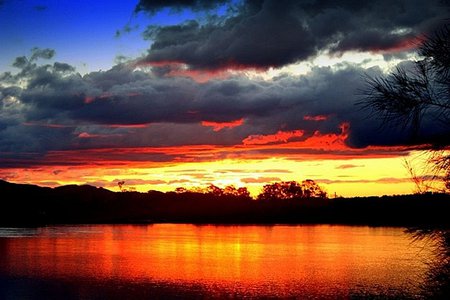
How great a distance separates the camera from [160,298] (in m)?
36.9

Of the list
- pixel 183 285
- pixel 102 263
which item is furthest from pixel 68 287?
pixel 102 263

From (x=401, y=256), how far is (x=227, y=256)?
20.5m

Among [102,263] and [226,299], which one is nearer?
[226,299]

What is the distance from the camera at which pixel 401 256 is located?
64.2 m

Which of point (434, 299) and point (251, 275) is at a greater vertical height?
point (434, 299)

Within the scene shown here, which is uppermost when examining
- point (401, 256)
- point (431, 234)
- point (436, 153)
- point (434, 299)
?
point (436, 153)

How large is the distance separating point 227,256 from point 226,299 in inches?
1247

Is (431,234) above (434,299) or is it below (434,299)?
above

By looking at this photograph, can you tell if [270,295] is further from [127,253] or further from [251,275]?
[127,253]

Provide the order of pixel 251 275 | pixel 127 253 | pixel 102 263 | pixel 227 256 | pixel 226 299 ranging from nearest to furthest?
pixel 226 299 < pixel 251 275 < pixel 102 263 < pixel 227 256 < pixel 127 253

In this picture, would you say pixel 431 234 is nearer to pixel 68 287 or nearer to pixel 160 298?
pixel 160 298

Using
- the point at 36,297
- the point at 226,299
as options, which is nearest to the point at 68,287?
the point at 36,297

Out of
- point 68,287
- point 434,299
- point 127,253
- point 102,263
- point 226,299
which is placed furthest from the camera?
point 127,253

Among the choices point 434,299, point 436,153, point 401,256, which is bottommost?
point 401,256
